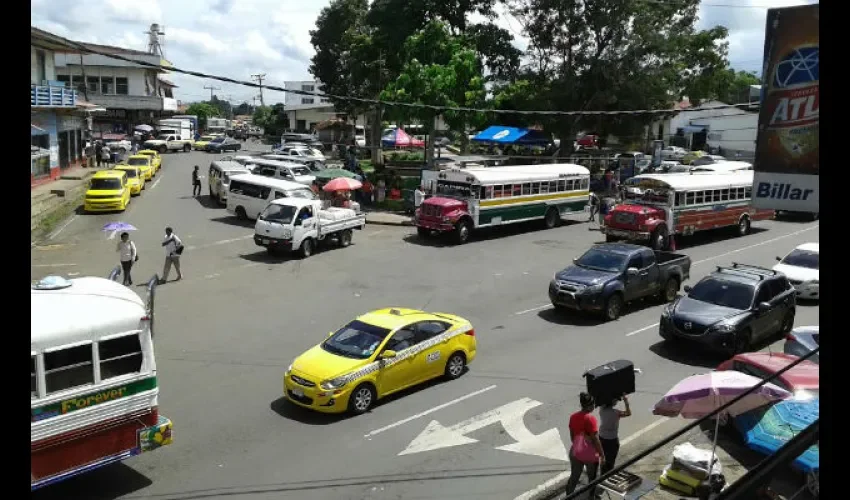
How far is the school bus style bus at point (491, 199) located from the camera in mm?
28188

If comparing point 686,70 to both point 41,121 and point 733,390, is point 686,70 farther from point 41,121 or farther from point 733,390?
point 733,390

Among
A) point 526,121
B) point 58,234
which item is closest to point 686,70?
point 526,121

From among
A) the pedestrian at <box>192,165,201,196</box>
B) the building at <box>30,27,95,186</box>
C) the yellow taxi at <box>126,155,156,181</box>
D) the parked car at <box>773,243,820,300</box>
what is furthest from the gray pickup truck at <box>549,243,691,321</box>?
the yellow taxi at <box>126,155,156,181</box>

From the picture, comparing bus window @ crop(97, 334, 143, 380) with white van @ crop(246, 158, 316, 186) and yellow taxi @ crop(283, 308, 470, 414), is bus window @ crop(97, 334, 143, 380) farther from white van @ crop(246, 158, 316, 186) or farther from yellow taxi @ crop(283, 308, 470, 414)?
white van @ crop(246, 158, 316, 186)

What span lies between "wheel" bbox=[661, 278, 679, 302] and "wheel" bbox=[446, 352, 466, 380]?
7977mm

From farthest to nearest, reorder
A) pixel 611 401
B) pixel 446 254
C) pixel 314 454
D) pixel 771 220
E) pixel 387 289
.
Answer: pixel 771 220 < pixel 446 254 < pixel 387 289 < pixel 314 454 < pixel 611 401

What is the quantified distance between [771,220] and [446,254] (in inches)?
742

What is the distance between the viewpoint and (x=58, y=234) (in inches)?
1113

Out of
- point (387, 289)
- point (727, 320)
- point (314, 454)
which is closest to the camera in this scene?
point (314, 454)

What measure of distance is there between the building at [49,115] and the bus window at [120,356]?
28576mm

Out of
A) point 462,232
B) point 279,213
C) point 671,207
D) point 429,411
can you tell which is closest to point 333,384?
point 429,411

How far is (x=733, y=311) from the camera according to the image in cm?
1585

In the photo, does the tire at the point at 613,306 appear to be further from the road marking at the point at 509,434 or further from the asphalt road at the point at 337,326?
the road marking at the point at 509,434

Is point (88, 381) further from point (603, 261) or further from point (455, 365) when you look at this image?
point (603, 261)
